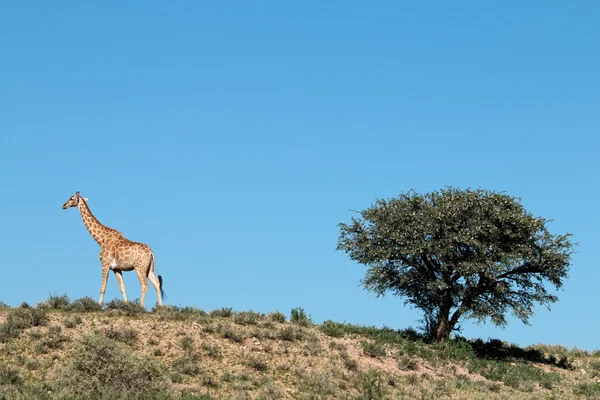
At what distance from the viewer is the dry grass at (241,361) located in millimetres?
29734

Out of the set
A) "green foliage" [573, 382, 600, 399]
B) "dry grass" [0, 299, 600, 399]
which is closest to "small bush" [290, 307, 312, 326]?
"dry grass" [0, 299, 600, 399]

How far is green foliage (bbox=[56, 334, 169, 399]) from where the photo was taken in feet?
93.9

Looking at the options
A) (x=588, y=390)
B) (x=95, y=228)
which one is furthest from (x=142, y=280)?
(x=588, y=390)

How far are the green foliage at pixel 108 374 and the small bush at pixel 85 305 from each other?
7.33m

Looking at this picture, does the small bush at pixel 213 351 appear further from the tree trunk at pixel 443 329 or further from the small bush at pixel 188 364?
the tree trunk at pixel 443 329

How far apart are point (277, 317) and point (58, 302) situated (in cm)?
1049

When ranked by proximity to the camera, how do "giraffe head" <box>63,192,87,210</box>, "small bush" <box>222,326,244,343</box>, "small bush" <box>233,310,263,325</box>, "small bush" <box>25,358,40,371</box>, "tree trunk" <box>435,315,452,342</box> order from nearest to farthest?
1. "small bush" <box>25,358,40,371</box>
2. "small bush" <box>222,326,244,343</box>
3. "small bush" <box>233,310,263,325</box>
4. "giraffe head" <box>63,192,87,210</box>
5. "tree trunk" <box>435,315,452,342</box>

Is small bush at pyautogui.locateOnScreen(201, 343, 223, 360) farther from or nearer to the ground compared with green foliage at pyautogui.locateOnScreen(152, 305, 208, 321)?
nearer to the ground

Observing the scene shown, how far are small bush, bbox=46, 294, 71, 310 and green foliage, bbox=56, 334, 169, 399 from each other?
792 cm

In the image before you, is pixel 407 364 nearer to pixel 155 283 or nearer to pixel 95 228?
pixel 155 283

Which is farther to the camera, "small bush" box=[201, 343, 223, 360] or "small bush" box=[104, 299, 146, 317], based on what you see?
"small bush" box=[104, 299, 146, 317]

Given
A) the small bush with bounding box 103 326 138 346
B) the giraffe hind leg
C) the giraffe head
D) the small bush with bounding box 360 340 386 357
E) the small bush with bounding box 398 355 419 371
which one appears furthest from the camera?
the giraffe head

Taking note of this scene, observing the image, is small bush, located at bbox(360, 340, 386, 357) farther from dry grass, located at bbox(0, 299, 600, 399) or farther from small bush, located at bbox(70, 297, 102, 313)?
small bush, located at bbox(70, 297, 102, 313)

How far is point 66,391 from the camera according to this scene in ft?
91.5
